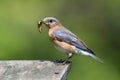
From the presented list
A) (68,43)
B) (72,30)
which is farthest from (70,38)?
(72,30)

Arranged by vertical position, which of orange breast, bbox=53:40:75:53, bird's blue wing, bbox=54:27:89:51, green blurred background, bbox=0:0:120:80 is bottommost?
green blurred background, bbox=0:0:120:80

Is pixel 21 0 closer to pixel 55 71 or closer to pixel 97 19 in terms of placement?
pixel 97 19

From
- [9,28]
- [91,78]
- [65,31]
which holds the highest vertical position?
[65,31]

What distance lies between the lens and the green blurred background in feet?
45.1

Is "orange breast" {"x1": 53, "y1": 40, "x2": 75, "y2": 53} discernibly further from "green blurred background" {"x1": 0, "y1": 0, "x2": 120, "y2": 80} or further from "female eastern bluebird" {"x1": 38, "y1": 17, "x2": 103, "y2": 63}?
"green blurred background" {"x1": 0, "y1": 0, "x2": 120, "y2": 80}

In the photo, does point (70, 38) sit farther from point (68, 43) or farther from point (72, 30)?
point (72, 30)

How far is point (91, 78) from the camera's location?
1370 cm

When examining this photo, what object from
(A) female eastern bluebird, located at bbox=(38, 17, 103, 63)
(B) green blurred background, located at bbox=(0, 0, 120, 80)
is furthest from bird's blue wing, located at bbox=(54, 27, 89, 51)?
(B) green blurred background, located at bbox=(0, 0, 120, 80)

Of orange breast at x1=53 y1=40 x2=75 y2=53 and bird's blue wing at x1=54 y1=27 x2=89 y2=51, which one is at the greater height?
bird's blue wing at x1=54 y1=27 x2=89 y2=51

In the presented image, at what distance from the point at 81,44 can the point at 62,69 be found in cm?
186

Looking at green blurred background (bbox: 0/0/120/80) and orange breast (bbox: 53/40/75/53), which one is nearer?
orange breast (bbox: 53/40/75/53)

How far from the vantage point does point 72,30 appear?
49.3 feet

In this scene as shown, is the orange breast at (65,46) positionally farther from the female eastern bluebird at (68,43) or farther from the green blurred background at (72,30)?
the green blurred background at (72,30)

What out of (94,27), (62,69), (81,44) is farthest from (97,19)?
(62,69)
